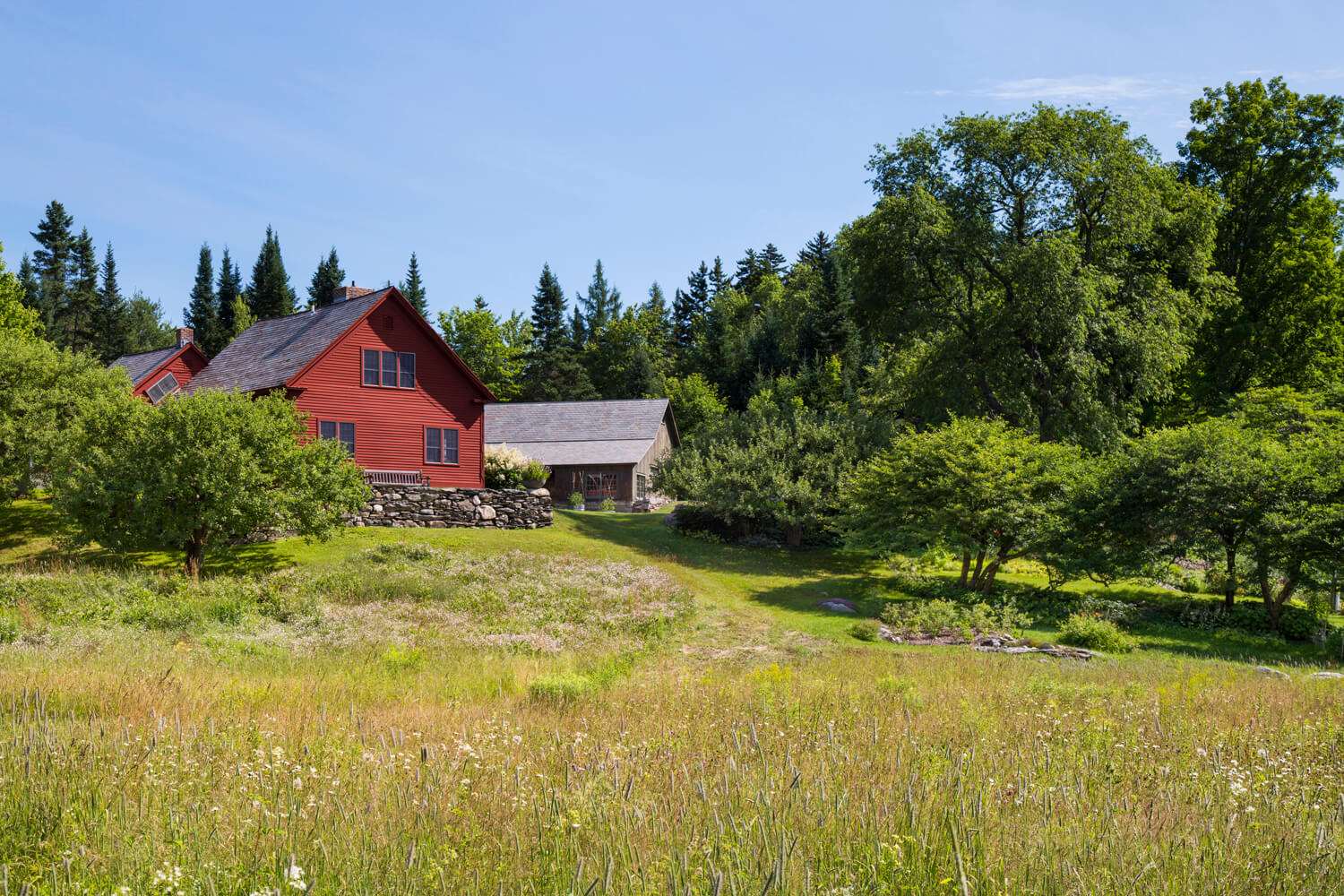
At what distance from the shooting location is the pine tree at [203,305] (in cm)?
8225

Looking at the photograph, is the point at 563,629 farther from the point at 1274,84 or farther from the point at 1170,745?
the point at 1274,84

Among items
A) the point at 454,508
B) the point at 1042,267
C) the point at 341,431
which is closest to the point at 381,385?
the point at 341,431

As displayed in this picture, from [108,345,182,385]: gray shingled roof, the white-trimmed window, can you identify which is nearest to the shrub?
the white-trimmed window

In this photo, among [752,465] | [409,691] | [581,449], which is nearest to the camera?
[409,691]

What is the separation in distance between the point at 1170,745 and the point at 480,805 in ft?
16.7

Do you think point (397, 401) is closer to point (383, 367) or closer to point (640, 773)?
point (383, 367)

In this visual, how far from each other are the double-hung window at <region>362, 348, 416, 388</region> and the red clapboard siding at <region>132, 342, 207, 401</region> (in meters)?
14.5

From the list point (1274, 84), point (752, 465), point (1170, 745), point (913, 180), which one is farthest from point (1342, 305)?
point (1170, 745)

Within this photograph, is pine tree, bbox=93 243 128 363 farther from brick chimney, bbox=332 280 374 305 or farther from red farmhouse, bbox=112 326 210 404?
brick chimney, bbox=332 280 374 305

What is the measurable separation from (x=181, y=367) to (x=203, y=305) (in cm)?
4767

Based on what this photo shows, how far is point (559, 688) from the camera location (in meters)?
9.04

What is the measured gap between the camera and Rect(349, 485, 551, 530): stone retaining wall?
29.7 metres

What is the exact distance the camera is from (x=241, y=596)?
19078 millimetres

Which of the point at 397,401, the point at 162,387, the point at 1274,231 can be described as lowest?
the point at 397,401
